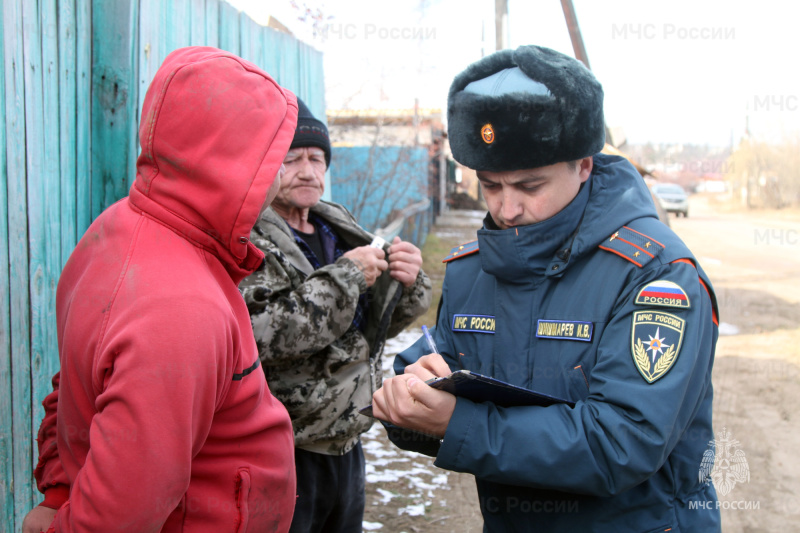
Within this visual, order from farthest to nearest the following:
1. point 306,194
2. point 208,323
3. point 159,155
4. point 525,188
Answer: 1. point 306,194
2. point 525,188
3. point 159,155
4. point 208,323

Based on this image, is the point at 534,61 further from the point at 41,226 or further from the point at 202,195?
the point at 41,226

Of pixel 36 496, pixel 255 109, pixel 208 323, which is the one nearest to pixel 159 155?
pixel 255 109

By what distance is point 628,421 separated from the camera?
1.39m

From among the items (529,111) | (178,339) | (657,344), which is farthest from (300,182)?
(657,344)

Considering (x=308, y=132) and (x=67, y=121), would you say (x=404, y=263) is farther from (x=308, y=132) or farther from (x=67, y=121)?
(x=67, y=121)

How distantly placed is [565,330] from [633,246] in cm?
26

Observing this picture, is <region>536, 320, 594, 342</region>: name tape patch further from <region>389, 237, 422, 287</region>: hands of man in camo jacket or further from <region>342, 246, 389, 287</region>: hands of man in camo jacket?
<region>389, 237, 422, 287</region>: hands of man in camo jacket

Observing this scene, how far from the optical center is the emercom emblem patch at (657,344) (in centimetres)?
140

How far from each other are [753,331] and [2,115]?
840cm

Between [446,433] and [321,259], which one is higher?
[321,259]

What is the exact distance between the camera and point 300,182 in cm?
261

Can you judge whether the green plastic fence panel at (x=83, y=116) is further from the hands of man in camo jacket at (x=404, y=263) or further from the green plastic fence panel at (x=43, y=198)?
the hands of man in camo jacket at (x=404, y=263)

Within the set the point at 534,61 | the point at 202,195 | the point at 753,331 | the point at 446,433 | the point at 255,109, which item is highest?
the point at 534,61

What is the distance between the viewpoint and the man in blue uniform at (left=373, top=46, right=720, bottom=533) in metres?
1.41
